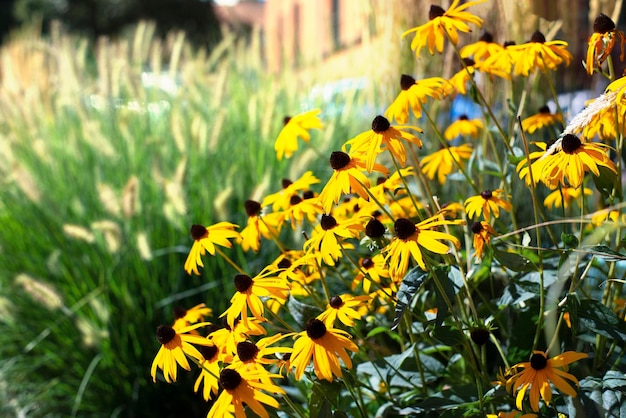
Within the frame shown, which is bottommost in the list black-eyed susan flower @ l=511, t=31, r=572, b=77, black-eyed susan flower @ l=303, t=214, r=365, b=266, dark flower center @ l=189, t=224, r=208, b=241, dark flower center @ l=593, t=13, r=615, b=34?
dark flower center @ l=189, t=224, r=208, b=241

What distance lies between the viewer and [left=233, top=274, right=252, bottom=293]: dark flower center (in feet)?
4.18

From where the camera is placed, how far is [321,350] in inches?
44.8

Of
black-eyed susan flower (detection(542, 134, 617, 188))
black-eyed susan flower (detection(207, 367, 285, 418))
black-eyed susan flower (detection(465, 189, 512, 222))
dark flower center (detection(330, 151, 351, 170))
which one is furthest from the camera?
black-eyed susan flower (detection(465, 189, 512, 222))

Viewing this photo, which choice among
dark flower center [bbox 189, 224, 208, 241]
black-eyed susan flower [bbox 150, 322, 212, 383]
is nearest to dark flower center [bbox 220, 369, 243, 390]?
black-eyed susan flower [bbox 150, 322, 212, 383]

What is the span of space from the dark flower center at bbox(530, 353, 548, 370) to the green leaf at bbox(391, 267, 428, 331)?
0.21 m

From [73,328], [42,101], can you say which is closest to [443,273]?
[73,328]

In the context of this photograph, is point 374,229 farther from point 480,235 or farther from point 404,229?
point 480,235

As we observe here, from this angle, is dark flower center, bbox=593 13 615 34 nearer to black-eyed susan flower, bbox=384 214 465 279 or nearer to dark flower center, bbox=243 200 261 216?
black-eyed susan flower, bbox=384 214 465 279

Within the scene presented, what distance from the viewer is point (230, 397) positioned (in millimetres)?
1124

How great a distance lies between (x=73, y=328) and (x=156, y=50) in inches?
75.8

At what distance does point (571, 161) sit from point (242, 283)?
60 cm

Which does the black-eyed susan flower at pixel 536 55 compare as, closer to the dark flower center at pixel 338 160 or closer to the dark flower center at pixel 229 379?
the dark flower center at pixel 338 160

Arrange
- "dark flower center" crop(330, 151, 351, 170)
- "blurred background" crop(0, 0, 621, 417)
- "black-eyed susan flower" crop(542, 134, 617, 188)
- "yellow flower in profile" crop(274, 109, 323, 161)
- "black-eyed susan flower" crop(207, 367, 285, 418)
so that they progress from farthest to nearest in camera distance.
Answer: "blurred background" crop(0, 0, 621, 417) < "yellow flower in profile" crop(274, 109, 323, 161) < "dark flower center" crop(330, 151, 351, 170) < "black-eyed susan flower" crop(542, 134, 617, 188) < "black-eyed susan flower" crop(207, 367, 285, 418)

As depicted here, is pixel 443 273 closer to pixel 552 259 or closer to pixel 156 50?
pixel 552 259
